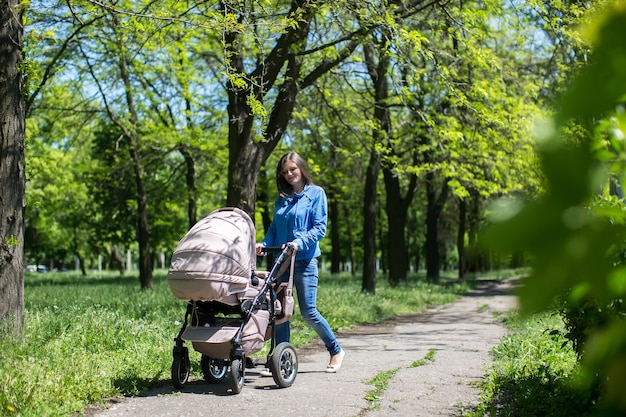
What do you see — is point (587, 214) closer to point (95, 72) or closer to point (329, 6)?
point (329, 6)

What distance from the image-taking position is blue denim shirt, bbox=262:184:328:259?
6823 mm

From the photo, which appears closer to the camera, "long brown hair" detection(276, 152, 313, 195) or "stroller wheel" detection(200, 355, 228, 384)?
"stroller wheel" detection(200, 355, 228, 384)

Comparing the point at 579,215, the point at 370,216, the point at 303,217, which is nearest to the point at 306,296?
the point at 303,217

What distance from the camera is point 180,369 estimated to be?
20.2 feet

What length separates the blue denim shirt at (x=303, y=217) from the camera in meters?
6.82

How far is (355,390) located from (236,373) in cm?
114

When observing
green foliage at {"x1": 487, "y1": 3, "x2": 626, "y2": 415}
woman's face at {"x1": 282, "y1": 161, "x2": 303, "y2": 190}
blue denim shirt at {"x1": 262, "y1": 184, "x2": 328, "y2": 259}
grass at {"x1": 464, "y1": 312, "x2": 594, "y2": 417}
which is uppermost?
woman's face at {"x1": 282, "y1": 161, "x2": 303, "y2": 190}

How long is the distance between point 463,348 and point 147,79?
48.4 ft

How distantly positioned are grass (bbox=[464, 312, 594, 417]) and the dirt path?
213 millimetres

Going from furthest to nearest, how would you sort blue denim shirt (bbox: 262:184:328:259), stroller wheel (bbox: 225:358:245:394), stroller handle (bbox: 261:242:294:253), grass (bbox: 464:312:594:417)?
blue denim shirt (bbox: 262:184:328:259) → stroller handle (bbox: 261:242:294:253) → stroller wheel (bbox: 225:358:245:394) → grass (bbox: 464:312:594:417)

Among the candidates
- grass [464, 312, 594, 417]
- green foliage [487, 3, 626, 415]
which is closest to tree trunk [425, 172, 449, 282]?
grass [464, 312, 594, 417]

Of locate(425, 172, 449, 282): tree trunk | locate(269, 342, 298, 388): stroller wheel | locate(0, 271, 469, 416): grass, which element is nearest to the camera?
locate(0, 271, 469, 416): grass

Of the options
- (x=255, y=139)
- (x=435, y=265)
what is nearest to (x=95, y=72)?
(x=255, y=139)

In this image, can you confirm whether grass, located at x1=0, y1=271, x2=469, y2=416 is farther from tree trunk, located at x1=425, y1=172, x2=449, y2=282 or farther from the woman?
tree trunk, located at x1=425, y1=172, x2=449, y2=282
